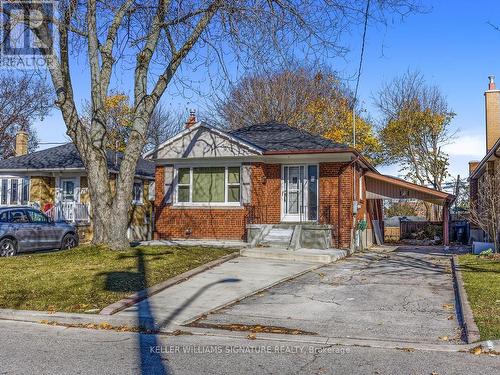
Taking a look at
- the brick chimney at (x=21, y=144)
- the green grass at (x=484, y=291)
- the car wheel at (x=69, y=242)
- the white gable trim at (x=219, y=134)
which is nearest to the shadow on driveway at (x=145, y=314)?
the green grass at (x=484, y=291)

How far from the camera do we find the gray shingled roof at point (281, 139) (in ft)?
63.5

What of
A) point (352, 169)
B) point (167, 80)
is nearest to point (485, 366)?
point (167, 80)

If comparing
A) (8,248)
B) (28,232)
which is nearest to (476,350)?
(8,248)

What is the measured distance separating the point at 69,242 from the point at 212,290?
35.8 ft

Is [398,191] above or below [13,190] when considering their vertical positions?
below

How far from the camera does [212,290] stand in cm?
1095

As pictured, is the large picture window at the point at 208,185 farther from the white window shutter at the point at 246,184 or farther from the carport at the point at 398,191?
the carport at the point at 398,191

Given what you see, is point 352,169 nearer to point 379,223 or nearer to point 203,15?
point 203,15

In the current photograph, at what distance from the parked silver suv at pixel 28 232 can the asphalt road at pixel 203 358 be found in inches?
420

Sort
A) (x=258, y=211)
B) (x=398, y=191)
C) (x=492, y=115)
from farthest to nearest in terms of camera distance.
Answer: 1. (x=492, y=115)
2. (x=398, y=191)
3. (x=258, y=211)

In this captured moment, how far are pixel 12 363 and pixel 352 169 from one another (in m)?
14.8

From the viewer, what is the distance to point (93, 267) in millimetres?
12500

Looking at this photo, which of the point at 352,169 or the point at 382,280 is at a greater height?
the point at 352,169

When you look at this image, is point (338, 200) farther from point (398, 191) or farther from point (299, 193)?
point (398, 191)
